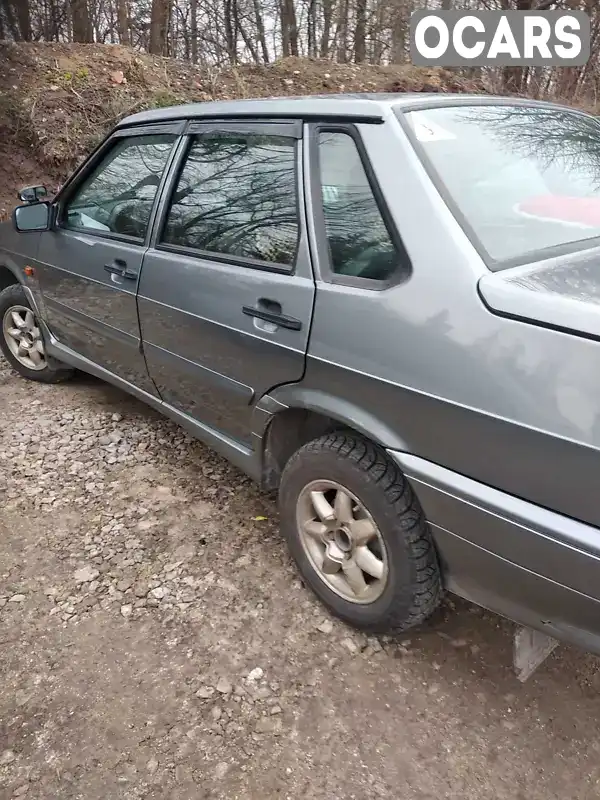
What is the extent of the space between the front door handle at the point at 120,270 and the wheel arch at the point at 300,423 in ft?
3.36


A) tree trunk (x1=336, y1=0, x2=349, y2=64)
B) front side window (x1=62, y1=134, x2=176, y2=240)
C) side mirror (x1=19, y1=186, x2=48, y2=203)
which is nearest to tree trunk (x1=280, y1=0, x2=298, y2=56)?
tree trunk (x1=336, y1=0, x2=349, y2=64)

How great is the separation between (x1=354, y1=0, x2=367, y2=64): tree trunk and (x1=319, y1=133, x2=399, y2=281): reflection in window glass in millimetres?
12877

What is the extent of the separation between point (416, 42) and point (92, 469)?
9680 millimetres

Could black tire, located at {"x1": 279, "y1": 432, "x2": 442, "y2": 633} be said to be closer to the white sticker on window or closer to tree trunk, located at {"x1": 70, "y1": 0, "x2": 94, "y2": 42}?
the white sticker on window

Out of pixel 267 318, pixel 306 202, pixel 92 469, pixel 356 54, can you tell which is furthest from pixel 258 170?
pixel 356 54

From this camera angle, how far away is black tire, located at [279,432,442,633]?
1.97 meters

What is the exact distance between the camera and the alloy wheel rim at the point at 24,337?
4133mm

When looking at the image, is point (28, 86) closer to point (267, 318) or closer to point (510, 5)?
point (267, 318)

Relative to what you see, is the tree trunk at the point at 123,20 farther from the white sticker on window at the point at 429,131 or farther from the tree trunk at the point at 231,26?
the white sticker on window at the point at 429,131

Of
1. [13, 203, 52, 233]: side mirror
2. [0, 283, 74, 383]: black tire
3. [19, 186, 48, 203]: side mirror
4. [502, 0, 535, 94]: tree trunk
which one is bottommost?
[0, 283, 74, 383]: black tire

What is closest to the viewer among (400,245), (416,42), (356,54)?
(400,245)

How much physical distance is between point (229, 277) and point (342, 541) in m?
1.06

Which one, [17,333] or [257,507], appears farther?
[17,333]

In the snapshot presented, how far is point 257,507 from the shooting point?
3.04 metres
